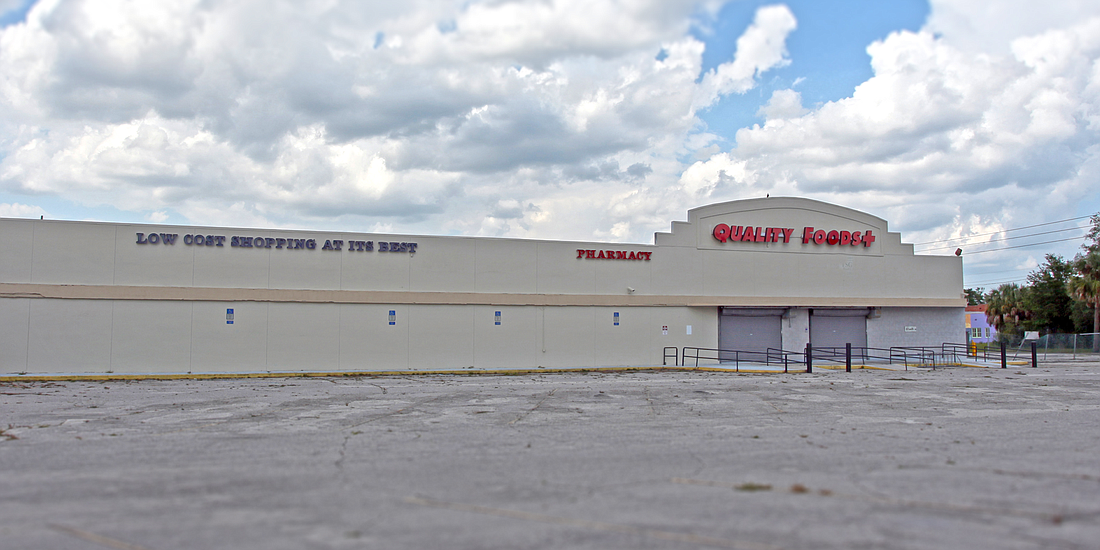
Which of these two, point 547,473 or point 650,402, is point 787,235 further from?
point 547,473

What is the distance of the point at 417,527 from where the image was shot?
6.40 m

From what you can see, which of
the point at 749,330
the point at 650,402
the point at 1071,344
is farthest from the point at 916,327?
the point at 650,402

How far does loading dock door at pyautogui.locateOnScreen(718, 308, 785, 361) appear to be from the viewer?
1331 inches

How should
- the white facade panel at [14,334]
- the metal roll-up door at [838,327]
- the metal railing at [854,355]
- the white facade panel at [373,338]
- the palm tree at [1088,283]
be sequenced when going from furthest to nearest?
the palm tree at [1088,283], the metal roll-up door at [838,327], the metal railing at [854,355], the white facade panel at [373,338], the white facade panel at [14,334]

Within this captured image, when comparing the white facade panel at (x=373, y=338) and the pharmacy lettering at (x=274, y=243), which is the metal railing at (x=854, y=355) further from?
the pharmacy lettering at (x=274, y=243)

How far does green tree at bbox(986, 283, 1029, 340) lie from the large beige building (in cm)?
4472

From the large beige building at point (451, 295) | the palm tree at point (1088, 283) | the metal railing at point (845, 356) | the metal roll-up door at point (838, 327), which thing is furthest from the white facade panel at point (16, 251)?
the palm tree at point (1088, 283)

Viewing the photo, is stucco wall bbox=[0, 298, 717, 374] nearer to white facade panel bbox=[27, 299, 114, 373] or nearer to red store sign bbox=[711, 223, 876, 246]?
white facade panel bbox=[27, 299, 114, 373]

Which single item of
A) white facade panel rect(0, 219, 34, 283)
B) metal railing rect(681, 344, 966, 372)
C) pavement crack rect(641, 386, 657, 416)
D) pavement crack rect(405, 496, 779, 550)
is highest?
white facade panel rect(0, 219, 34, 283)

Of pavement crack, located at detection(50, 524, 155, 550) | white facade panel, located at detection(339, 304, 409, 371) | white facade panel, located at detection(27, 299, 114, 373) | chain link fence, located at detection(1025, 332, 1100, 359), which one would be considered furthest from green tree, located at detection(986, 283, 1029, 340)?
pavement crack, located at detection(50, 524, 155, 550)

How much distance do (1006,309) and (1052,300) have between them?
8314 millimetres

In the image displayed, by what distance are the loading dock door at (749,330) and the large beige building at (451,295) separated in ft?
0.30

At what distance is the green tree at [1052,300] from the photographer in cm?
6719

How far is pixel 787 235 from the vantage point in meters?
34.6
